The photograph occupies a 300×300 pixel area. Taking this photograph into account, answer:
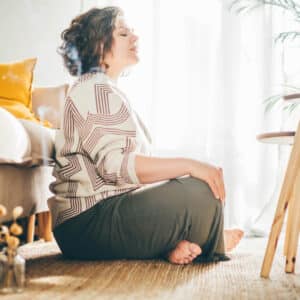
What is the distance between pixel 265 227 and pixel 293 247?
4.58 ft

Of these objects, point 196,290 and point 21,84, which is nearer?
point 196,290

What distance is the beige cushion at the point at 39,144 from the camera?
153 cm

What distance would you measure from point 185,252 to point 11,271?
20.7 inches

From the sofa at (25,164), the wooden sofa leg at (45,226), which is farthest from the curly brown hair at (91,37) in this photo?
the wooden sofa leg at (45,226)

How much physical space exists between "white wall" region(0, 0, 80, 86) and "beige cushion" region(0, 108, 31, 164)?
63.6 inches

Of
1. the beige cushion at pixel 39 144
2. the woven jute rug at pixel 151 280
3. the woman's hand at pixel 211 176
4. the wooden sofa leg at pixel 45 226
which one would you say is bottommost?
the wooden sofa leg at pixel 45 226

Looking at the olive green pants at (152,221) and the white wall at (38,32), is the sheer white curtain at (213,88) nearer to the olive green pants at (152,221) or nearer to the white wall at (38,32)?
the white wall at (38,32)

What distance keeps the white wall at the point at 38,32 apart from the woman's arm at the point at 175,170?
173 centimetres

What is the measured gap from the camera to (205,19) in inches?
113

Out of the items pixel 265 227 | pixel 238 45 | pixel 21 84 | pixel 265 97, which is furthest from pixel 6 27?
pixel 265 227

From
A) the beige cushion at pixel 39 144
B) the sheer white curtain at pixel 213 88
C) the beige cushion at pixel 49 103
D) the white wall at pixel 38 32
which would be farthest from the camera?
the white wall at pixel 38 32

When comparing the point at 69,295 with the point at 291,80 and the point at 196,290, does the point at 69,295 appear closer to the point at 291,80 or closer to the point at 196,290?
the point at 196,290

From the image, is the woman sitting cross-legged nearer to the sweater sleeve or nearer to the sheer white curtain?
the sweater sleeve

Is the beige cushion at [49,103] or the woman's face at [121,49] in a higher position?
the woman's face at [121,49]
